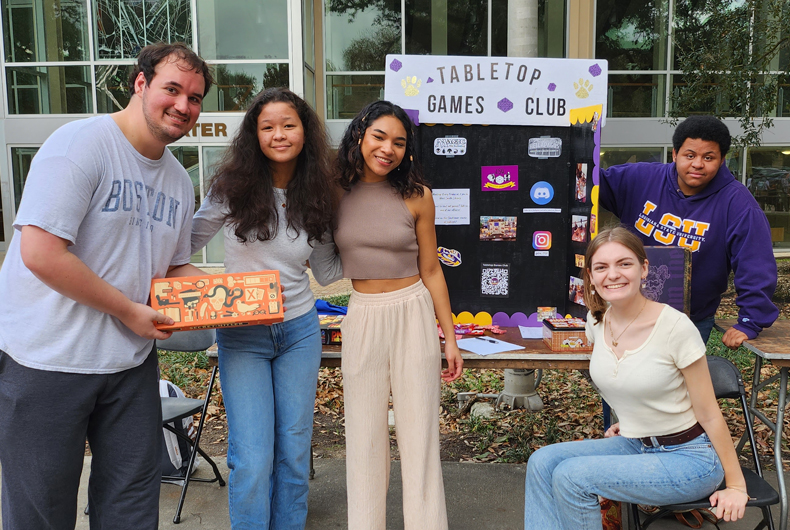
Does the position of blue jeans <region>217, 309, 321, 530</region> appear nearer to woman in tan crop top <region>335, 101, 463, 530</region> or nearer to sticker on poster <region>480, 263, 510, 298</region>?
woman in tan crop top <region>335, 101, 463, 530</region>

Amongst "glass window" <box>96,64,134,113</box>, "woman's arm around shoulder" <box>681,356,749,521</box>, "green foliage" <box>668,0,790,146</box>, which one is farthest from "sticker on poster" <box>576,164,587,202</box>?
"glass window" <box>96,64,134,113</box>

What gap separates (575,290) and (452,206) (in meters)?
0.97

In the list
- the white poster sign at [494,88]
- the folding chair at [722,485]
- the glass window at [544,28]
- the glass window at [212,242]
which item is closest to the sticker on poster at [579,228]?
the white poster sign at [494,88]

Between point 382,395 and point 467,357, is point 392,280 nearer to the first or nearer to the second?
point 382,395

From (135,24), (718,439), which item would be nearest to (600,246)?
(718,439)

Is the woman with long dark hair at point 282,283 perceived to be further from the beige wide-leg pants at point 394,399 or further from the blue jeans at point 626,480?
the blue jeans at point 626,480

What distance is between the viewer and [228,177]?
237 cm

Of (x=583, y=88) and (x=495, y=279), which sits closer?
(x=583, y=88)

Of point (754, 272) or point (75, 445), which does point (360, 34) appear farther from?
point (75, 445)

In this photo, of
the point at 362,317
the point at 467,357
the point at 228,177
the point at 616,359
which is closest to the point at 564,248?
the point at 467,357

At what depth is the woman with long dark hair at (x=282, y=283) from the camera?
238 centimetres

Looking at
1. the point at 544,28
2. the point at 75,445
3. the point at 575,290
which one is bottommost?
the point at 75,445

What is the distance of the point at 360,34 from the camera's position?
484 inches

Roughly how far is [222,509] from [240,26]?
10103 mm
